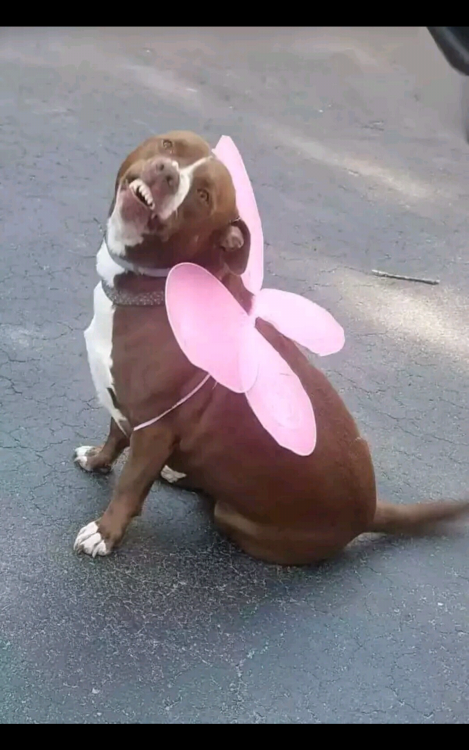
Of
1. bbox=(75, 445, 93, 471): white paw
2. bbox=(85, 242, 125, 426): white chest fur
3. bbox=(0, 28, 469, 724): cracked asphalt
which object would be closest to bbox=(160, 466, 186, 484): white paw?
bbox=(0, 28, 469, 724): cracked asphalt

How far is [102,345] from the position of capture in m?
1.84

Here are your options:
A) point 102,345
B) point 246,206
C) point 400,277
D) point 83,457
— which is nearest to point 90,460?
point 83,457

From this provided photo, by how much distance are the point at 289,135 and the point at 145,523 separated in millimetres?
2206

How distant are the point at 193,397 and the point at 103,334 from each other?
23cm

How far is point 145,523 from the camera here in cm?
207

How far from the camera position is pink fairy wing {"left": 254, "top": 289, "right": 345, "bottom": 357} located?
1.78 metres

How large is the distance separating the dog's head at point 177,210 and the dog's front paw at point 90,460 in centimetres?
58

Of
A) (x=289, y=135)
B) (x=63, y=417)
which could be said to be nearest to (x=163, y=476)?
(x=63, y=417)

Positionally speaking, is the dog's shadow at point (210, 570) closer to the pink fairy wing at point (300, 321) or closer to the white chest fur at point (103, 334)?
the white chest fur at point (103, 334)

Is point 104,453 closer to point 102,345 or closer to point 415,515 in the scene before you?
point 102,345

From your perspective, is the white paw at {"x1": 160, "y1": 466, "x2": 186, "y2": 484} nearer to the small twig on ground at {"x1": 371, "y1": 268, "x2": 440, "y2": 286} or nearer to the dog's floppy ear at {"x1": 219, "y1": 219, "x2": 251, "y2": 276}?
the dog's floppy ear at {"x1": 219, "y1": 219, "x2": 251, "y2": 276}

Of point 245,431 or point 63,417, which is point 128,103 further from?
point 245,431

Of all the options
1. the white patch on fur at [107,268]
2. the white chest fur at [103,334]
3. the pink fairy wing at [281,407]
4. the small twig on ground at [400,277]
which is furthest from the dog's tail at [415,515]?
the small twig on ground at [400,277]

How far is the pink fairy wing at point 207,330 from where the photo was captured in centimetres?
165
